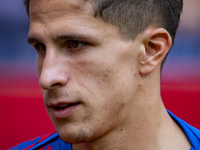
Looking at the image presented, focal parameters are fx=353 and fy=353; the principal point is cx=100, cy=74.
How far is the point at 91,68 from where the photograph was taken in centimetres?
155

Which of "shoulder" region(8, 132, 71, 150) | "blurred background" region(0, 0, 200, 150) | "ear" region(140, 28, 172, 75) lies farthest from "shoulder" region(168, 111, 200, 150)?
"blurred background" region(0, 0, 200, 150)

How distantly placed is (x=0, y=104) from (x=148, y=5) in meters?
1.62

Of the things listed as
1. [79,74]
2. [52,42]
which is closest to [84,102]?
[79,74]

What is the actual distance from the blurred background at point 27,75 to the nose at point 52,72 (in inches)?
52.6

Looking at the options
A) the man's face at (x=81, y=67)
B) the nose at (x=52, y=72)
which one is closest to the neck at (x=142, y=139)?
the man's face at (x=81, y=67)

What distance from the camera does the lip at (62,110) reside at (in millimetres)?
1548

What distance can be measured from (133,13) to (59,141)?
81 centimetres

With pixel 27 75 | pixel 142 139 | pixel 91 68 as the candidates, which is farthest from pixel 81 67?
pixel 27 75

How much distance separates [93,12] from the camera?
1.54 m

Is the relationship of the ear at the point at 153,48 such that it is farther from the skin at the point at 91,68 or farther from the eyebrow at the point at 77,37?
the eyebrow at the point at 77,37

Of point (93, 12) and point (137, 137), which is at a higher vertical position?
point (93, 12)

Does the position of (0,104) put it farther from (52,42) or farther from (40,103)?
(52,42)

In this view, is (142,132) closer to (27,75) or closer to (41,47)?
(41,47)

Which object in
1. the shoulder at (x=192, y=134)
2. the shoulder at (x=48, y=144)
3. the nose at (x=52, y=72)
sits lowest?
the shoulder at (x=192, y=134)
